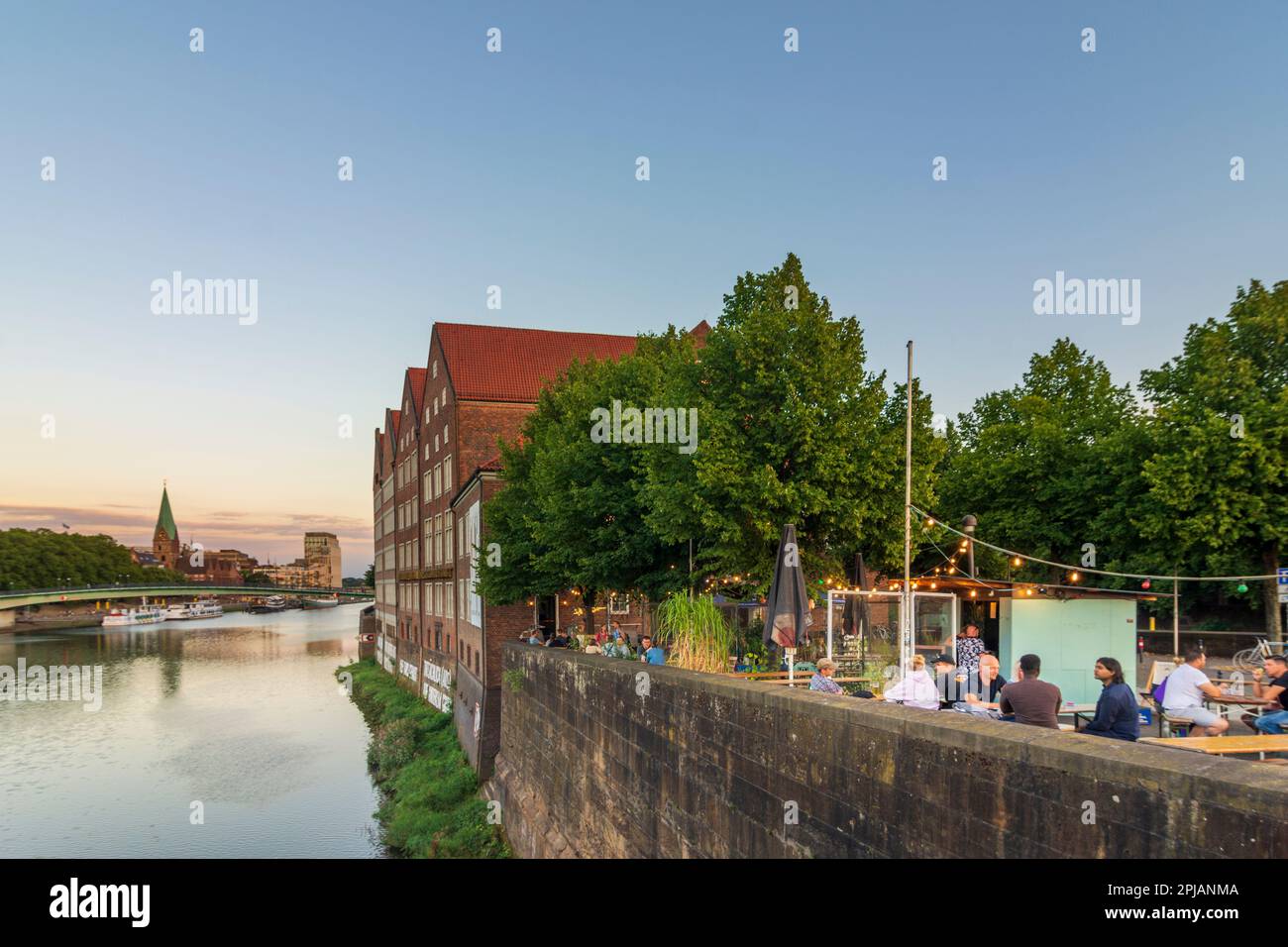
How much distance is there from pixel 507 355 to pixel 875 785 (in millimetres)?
36453

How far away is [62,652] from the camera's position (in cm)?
8656

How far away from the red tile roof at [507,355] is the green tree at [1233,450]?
22.0m

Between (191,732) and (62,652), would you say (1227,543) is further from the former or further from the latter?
(62,652)

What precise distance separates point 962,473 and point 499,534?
74.5 ft

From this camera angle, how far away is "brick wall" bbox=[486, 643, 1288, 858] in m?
3.92

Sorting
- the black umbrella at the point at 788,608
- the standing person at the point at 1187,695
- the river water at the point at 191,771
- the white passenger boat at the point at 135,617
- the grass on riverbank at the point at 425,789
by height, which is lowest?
the white passenger boat at the point at 135,617

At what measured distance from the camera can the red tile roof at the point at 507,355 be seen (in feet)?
125

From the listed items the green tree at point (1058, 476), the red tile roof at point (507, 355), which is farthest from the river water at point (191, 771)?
the green tree at point (1058, 476)

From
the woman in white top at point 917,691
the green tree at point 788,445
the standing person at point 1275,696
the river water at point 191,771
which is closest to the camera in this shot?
the standing person at point 1275,696

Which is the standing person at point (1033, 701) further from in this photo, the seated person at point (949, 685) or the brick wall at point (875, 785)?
the seated person at point (949, 685)

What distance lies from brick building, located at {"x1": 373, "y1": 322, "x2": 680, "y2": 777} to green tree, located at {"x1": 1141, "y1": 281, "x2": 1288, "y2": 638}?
63.1ft

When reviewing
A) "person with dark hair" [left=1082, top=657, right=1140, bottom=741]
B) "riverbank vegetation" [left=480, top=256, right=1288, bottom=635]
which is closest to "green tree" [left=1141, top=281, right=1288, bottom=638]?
"riverbank vegetation" [left=480, top=256, right=1288, bottom=635]
